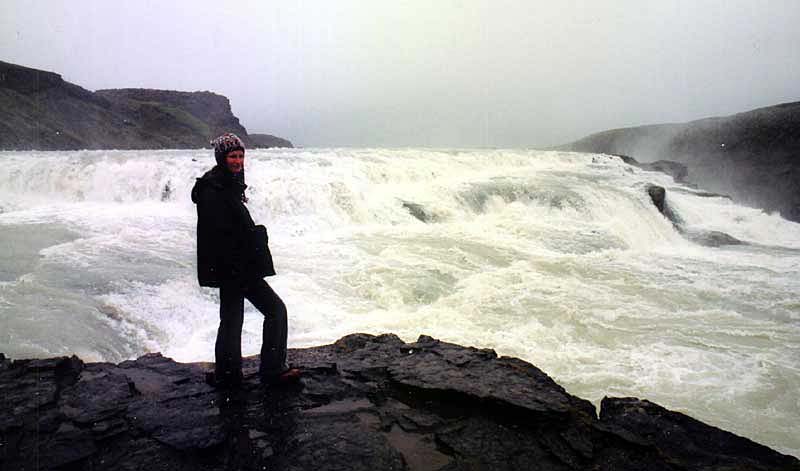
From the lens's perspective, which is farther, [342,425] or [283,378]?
[283,378]

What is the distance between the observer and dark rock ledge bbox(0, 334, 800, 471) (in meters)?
2.42

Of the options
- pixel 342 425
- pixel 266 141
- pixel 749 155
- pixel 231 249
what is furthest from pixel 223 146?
pixel 266 141

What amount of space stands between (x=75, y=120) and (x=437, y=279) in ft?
218

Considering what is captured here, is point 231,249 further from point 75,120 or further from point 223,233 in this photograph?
point 75,120

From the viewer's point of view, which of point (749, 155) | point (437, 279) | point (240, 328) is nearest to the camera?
point (240, 328)

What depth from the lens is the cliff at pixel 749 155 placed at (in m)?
29.0

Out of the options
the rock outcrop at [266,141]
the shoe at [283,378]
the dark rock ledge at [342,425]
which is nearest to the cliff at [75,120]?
the rock outcrop at [266,141]

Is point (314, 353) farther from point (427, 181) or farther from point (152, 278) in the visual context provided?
point (427, 181)

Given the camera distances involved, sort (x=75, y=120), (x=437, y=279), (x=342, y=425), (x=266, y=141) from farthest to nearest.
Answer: (x=266, y=141) < (x=75, y=120) < (x=437, y=279) < (x=342, y=425)

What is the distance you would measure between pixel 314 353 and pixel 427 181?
46.7 ft

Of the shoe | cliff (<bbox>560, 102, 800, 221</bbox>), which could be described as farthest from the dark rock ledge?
cliff (<bbox>560, 102, 800, 221</bbox>)

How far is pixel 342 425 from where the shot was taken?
2748mm

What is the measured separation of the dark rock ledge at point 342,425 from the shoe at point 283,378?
0.20 ft

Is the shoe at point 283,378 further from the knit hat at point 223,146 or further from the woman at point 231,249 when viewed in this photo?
the knit hat at point 223,146
